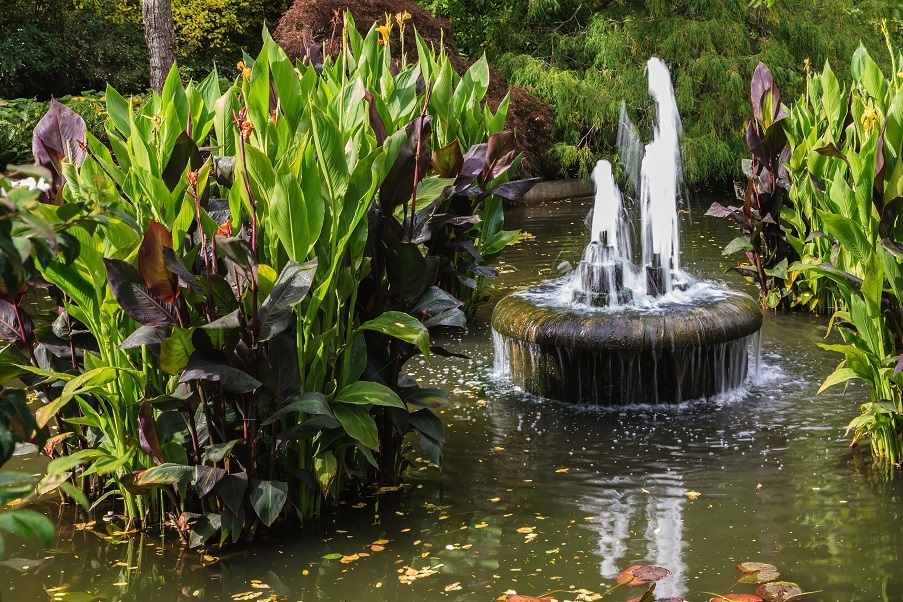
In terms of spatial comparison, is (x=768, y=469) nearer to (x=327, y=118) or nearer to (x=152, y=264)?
(x=327, y=118)

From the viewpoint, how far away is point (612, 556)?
13.2 ft

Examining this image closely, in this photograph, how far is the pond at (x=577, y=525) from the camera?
385cm

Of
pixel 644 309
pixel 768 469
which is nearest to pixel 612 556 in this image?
pixel 768 469

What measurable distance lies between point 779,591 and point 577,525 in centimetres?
94


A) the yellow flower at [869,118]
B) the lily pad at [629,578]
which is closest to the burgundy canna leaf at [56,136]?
the lily pad at [629,578]

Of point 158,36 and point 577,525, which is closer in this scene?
point 577,525

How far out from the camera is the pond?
12.6 feet

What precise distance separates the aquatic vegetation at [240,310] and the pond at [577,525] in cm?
23

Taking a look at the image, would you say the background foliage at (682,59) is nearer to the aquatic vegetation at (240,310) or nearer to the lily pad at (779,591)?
the aquatic vegetation at (240,310)

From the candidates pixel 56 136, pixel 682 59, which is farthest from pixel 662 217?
pixel 682 59

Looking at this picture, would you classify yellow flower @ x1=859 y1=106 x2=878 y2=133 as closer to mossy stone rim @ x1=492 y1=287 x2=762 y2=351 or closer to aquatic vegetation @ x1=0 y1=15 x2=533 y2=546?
mossy stone rim @ x1=492 y1=287 x2=762 y2=351

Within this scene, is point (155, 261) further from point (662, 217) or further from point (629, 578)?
point (662, 217)

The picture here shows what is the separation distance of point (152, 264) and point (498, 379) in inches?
129

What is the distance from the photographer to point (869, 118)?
14.8 feet
